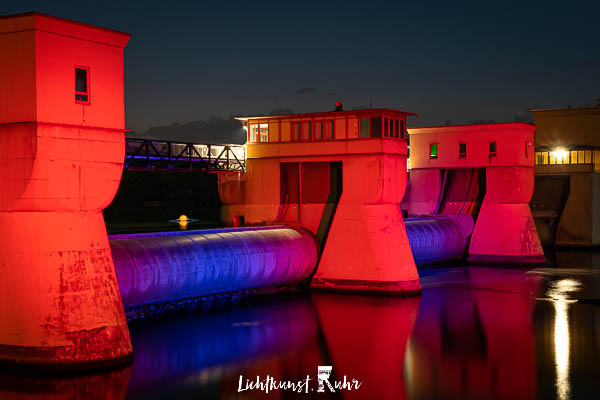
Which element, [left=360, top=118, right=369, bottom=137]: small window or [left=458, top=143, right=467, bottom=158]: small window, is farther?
[left=458, top=143, right=467, bottom=158]: small window

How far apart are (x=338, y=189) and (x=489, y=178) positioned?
62.7ft

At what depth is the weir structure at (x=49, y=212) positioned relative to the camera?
21.9 meters

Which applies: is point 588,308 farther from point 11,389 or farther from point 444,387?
point 11,389

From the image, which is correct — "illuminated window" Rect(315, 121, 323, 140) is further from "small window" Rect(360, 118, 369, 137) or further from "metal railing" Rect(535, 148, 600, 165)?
"metal railing" Rect(535, 148, 600, 165)

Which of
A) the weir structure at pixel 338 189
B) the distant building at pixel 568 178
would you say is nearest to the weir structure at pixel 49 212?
the weir structure at pixel 338 189

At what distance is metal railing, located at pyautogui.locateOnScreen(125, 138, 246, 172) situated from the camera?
123ft

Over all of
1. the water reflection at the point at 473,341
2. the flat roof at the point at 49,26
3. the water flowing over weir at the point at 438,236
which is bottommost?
the water reflection at the point at 473,341

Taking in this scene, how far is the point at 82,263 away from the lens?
22547 mm

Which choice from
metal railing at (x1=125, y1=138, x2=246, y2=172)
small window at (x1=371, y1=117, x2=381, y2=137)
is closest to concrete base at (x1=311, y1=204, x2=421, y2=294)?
small window at (x1=371, y1=117, x2=381, y2=137)

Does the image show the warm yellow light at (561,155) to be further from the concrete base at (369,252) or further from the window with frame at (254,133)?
the window with frame at (254,133)

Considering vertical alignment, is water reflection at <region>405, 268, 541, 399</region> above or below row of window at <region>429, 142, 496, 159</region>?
below

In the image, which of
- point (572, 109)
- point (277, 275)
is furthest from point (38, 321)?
point (572, 109)

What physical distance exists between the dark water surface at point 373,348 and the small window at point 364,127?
8304 mm

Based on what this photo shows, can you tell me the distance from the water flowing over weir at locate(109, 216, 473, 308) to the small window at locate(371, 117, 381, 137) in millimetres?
6367
